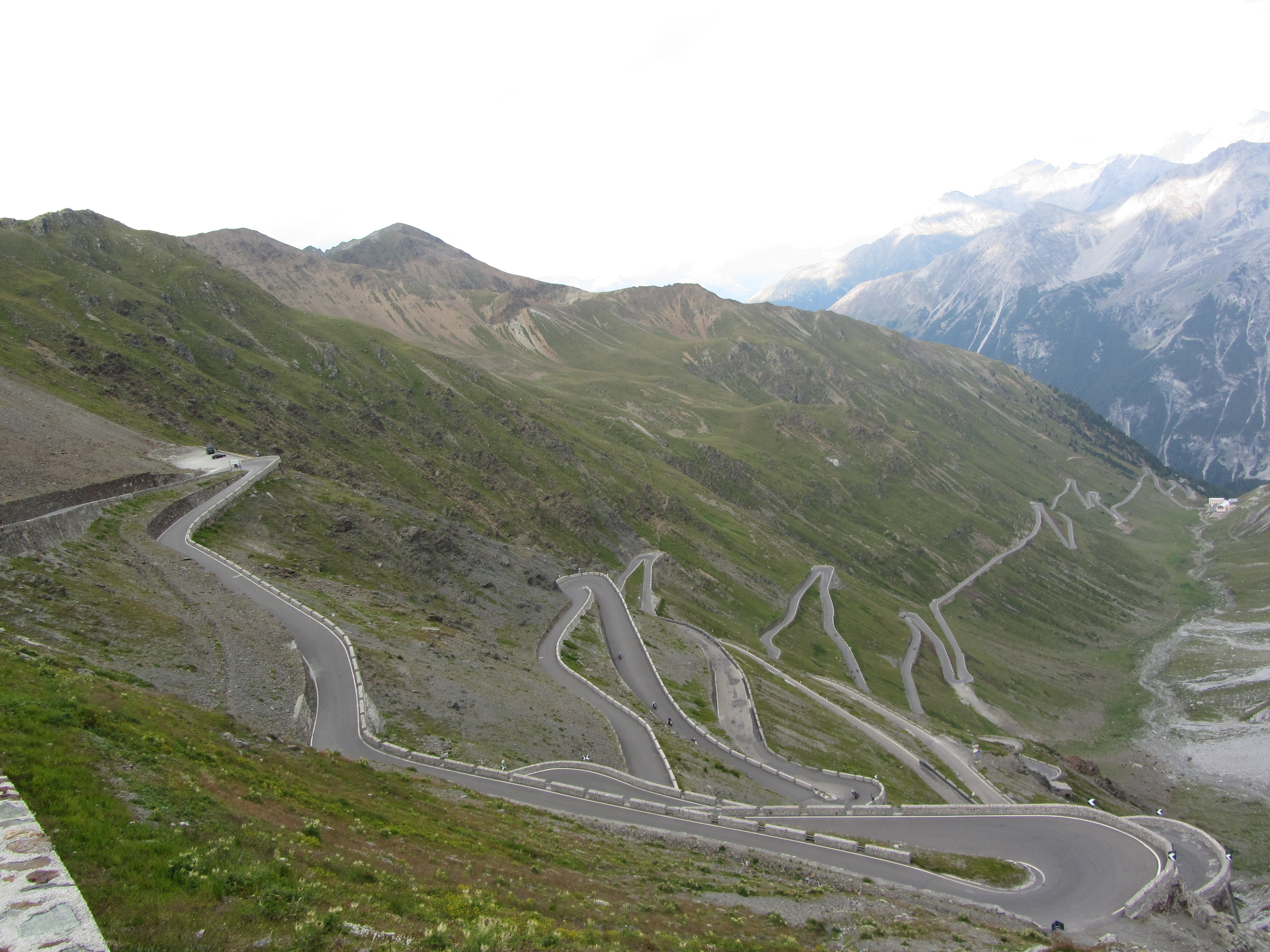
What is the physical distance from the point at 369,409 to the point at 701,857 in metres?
105

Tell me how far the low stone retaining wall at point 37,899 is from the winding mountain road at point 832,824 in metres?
23.9

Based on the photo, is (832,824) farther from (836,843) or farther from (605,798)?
(605,798)

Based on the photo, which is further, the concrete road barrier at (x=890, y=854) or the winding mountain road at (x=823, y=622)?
the winding mountain road at (x=823, y=622)

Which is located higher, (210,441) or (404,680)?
(210,441)

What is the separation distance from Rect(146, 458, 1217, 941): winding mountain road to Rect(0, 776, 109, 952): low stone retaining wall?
23.9 meters

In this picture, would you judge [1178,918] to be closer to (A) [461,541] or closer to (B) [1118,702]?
(A) [461,541]

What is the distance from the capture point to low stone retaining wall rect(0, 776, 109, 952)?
984cm

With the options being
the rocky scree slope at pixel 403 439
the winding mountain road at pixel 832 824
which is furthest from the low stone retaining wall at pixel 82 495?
the rocky scree slope at pixel 403 439

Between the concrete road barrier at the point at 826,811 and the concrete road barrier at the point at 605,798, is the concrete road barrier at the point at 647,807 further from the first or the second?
the concrete road barrier at the point at 826,811

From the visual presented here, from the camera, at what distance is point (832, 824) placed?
41969 millimetres

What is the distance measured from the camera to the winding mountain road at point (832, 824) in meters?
35.4

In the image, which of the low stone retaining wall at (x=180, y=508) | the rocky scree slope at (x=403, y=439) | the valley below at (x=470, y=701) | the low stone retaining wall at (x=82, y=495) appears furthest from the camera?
the rocky scree slope at (x=403, y=439)

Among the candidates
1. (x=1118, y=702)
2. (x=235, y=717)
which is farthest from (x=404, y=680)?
(x=1118, y=702)

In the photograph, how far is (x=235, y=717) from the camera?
3112cm
